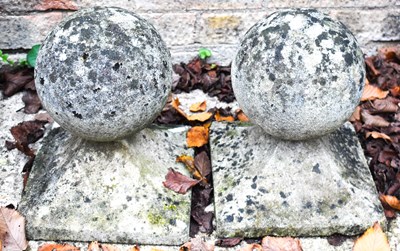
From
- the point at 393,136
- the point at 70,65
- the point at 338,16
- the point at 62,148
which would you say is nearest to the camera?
the point at 70,65

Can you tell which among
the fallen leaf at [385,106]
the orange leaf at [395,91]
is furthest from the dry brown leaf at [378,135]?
the orange leaf at [395,91]

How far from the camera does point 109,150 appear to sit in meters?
3.39

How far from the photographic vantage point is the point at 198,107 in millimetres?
4188

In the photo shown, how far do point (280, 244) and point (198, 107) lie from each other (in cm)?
136

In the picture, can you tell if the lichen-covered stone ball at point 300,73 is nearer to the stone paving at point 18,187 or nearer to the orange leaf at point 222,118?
the stone paving at point 18,187

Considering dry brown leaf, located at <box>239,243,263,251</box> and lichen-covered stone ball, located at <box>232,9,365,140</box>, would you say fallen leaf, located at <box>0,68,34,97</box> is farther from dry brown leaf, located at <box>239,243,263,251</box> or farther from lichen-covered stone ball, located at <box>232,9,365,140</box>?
dry brown leaf, located at <box>239,243,263,251</box>

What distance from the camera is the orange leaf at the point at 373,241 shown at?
3.09m

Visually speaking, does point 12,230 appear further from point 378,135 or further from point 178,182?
point 378,135

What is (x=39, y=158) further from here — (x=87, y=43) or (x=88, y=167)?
(x=87, y=43)

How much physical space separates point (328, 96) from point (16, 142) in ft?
6.48

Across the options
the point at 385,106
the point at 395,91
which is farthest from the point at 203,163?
the point at 395,91

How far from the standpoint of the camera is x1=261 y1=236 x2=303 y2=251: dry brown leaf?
3135 millimetres

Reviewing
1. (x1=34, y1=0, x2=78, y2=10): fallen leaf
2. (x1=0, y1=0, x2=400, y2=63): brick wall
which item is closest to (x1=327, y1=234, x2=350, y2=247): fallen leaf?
(x1=0, y1=0, x2=400, y2=63): brick wall

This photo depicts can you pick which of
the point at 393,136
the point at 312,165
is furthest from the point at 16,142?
the point at 393,136
